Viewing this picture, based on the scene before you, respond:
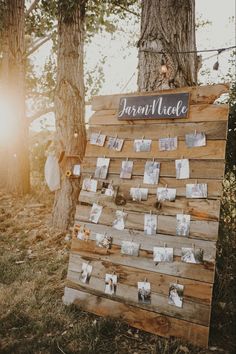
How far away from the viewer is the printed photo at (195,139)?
3.46m

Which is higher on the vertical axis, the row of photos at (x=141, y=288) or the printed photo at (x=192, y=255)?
the printed photo at (x=192, y=255)

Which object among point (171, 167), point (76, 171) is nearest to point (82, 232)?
point (171, 167)

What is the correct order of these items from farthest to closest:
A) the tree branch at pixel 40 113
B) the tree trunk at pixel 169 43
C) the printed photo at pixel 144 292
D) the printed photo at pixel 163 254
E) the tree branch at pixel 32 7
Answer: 1. the tree branch at pixel 40 113
2. the tree branch at pixel 32 7
3. the tree trunk at pixel 169 43
4. the printed photo at pixel 144 292
5. the printed photo at pixel 163 254

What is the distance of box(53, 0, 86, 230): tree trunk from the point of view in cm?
661

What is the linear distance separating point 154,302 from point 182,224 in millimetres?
978

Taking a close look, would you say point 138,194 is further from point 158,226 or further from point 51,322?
point 51,322

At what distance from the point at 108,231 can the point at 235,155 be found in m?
2.19

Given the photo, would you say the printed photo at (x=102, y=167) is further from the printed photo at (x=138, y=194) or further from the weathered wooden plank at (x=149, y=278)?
the weathered wooden plank at (x=149, y=278)

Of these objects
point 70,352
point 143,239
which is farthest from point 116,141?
point 70,352

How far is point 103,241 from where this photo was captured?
400cm

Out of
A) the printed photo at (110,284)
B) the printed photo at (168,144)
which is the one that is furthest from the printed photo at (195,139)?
the printed photo at (110,284)

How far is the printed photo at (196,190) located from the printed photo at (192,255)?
0.59 metres

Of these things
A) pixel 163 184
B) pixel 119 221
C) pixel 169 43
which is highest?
pixel 169 43

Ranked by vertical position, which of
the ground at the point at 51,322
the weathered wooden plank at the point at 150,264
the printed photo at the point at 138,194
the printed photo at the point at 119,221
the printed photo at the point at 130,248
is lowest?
the ground at the point at 51,322
